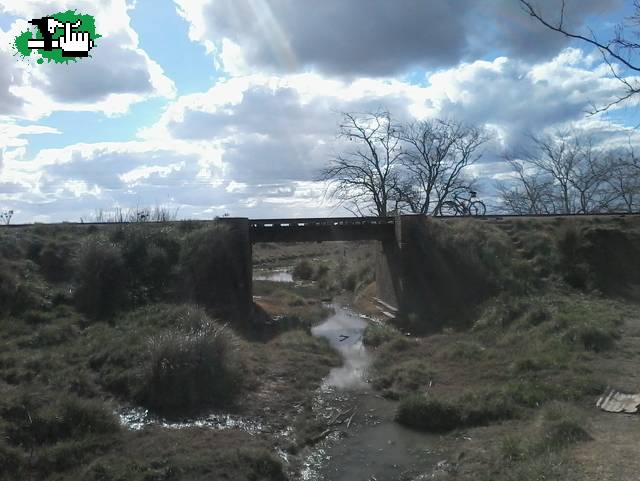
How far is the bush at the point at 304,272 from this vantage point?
4566 centimetres

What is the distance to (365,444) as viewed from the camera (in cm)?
1197

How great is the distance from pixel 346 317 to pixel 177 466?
62.5 ft

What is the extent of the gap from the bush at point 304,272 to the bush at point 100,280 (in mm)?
24525

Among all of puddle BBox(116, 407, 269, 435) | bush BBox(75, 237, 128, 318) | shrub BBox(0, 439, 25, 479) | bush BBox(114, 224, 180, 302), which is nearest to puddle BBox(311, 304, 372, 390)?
puddle BBox(116, 407, 269, 435)

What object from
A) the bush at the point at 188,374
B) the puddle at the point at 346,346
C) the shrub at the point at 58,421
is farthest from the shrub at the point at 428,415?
the shrub at the point at 58,421

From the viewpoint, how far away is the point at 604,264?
23641 millimetres

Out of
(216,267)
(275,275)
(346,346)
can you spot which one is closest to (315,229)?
(216,267)

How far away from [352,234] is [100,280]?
452 inches

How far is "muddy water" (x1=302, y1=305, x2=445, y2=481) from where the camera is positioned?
10602 millimetres

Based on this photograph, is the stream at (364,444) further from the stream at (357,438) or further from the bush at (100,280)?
the bush at (100,280)

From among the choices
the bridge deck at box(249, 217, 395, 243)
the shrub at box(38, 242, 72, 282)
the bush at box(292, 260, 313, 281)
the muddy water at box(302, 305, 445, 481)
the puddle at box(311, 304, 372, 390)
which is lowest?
the muddy water at box(302, 305, 445, 481)

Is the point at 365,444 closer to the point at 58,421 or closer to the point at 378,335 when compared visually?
the point at 58,421

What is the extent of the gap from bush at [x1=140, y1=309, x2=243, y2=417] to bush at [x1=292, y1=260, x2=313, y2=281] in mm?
30467

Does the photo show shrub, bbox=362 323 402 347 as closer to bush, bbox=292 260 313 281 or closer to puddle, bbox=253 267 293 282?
puddle, bbox=253 267 293 282
